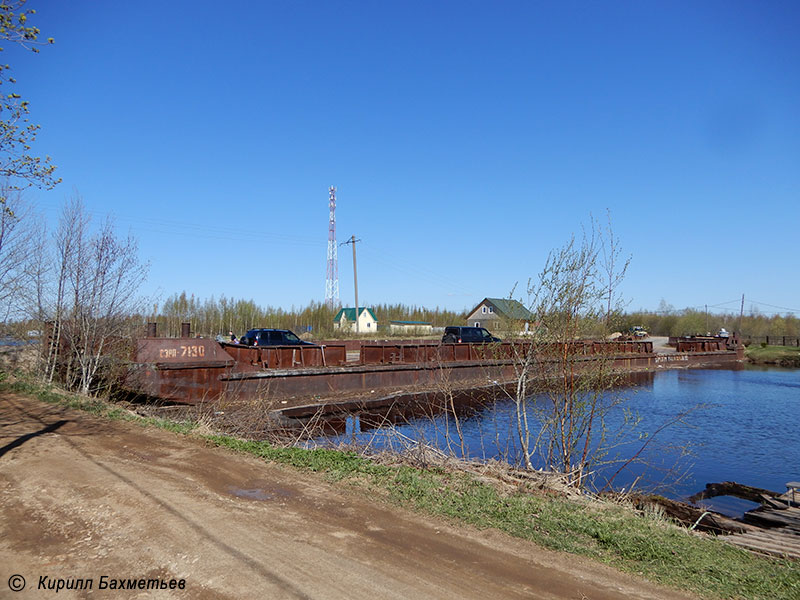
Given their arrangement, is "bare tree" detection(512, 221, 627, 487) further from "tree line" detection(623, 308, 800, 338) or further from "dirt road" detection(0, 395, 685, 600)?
"tree line" detection(623, 308, 800, 338)

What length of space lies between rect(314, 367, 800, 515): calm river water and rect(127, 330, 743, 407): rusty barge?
1728 millimetres

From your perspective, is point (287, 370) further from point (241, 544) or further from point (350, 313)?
point (350, 313)

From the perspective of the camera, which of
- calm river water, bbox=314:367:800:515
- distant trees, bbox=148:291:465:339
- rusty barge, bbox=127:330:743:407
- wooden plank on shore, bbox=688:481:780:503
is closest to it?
wooden plank on shore, bbox=688:481:780:503

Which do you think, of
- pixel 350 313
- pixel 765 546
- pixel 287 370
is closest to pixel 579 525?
pixel 765 546

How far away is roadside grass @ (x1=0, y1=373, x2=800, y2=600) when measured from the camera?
15.1 feet

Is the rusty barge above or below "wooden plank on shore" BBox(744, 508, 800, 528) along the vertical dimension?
above

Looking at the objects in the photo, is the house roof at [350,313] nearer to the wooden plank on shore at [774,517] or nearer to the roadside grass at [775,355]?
the roadside grass at [775,355]

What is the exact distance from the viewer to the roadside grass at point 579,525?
461 cm

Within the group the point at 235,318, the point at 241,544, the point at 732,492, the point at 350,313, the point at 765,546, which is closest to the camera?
the point at 241,544

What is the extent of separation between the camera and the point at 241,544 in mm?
4816

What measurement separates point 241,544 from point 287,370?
14788 millimetres

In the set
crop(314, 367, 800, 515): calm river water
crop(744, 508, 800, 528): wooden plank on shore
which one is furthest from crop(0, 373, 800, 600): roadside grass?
crop(744, 508, 800, 528): wooden plank on shore

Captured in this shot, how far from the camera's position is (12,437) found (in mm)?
A: 8711

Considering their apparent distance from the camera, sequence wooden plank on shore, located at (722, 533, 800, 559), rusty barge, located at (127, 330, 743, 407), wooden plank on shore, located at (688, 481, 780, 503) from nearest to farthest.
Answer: wooden plank on shore, located at (722, 533, 800, 559) < wooden plank on shore, located at (688, 481, 780, 503) < rusty barge, located at (127, 330, 743, 407)
